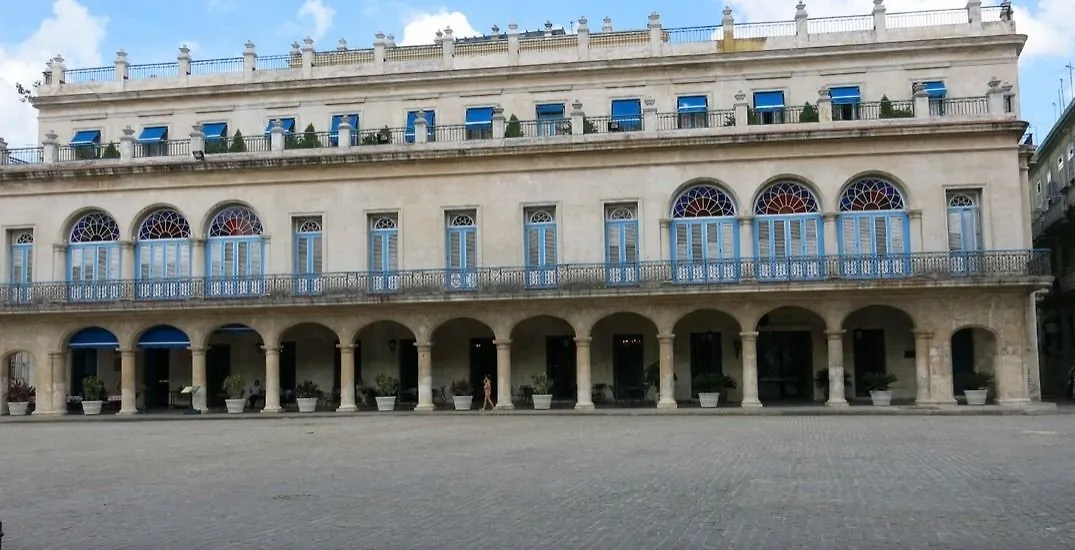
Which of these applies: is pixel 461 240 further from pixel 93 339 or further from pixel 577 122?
pixel 93 339

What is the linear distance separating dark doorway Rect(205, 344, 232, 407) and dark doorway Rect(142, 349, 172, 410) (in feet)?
5.11

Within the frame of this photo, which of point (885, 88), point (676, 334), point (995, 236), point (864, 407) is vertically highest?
point (885, 88)

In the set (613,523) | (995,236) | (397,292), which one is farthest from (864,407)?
(613,523)

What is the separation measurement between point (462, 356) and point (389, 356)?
2.52 m

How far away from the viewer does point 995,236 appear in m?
28.8

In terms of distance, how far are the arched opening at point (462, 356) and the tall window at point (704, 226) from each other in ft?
23.5

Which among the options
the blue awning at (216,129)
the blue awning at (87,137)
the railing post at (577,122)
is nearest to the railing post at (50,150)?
the blue awning at (87,137)

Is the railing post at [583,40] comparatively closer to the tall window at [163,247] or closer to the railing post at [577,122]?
the railing post at [577,122]

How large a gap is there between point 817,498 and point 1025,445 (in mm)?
7985

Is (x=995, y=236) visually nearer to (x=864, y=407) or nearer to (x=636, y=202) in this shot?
(x=864, y=407)

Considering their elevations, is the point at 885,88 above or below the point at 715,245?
above

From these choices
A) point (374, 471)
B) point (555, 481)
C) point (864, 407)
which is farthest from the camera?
point (864, 407)

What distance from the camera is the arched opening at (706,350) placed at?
104 ft

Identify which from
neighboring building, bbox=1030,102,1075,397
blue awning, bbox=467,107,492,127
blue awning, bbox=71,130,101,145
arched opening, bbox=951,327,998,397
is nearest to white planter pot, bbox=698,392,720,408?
arched opening, bbox=951,327,998,397
